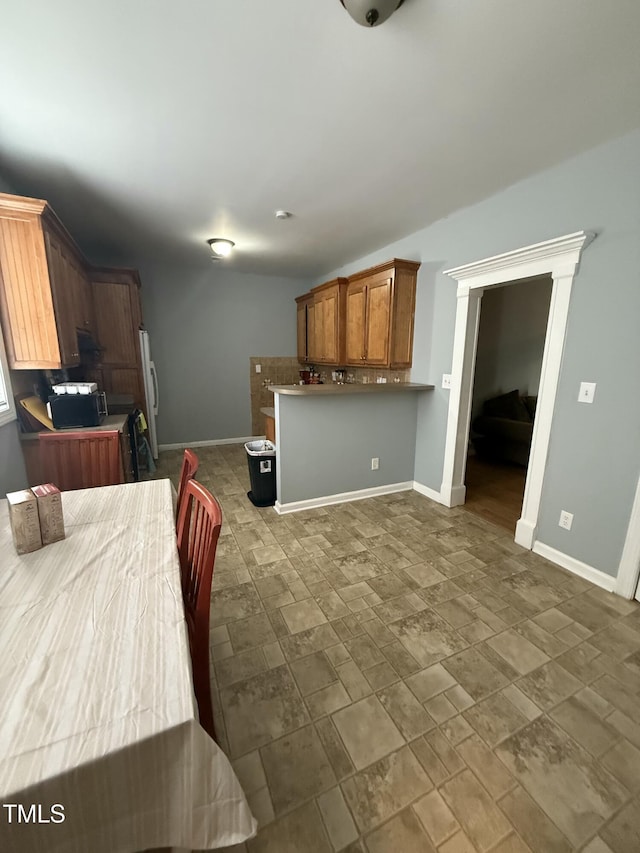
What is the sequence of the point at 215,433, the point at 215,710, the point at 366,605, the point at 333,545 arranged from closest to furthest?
the point at 215,710
the point at 366,605
the point at 333,545
the point at 215,433

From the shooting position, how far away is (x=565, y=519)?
7.72 ft

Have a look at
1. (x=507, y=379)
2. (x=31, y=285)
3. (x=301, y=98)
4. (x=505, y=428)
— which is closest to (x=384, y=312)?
(x=301, y=98)

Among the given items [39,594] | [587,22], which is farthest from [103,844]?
[587,22]

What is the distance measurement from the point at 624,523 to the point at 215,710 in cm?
240

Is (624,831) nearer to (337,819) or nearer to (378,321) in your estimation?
(337,819)

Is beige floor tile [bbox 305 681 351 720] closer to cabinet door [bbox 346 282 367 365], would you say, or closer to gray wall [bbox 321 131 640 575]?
gray wall [bbox 321 131 640 575]

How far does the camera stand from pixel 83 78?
1523 millimetres

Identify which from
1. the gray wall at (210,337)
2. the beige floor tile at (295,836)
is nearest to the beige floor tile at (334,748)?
the beige floor tile at (295,836)

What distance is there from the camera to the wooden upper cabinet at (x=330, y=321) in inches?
160

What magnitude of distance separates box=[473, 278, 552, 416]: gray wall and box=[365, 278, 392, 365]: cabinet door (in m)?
1.92

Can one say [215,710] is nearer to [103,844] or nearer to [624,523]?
[103,844]

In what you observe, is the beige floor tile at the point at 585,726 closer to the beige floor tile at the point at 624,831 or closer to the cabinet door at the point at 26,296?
the beige floor tile at the point at 624,831

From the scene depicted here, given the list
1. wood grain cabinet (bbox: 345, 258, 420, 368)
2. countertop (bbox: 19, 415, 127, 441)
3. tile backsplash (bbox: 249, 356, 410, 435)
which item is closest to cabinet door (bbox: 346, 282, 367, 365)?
wood grain cabinet (bbox: 345, 258, 420, 368)

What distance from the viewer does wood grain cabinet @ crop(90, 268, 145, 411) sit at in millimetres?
3848
